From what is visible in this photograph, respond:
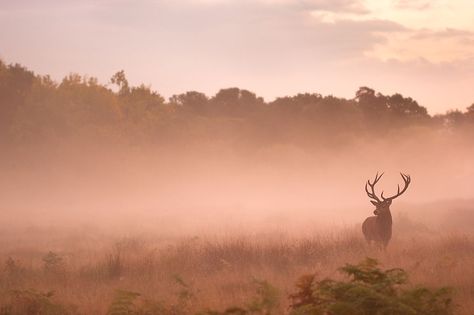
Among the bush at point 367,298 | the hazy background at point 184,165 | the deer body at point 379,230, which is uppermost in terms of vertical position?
the hazy background at point 184,165

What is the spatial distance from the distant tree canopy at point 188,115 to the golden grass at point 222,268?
2132 centimetres

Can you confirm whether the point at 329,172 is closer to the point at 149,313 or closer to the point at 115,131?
the point at 115,131

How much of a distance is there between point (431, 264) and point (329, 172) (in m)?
44.6

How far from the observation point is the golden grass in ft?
32.9

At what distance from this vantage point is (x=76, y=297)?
1024 cm

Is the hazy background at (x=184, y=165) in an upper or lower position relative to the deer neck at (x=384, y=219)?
upper

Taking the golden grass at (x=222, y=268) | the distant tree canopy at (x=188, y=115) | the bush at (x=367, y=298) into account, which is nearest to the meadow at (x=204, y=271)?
the golden grass at (x=222, y=268)

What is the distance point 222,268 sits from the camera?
12758mm

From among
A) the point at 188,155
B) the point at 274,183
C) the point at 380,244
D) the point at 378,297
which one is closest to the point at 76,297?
the point at 378,297

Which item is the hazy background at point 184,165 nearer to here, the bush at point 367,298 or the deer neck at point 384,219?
the deer neck at point 384,219

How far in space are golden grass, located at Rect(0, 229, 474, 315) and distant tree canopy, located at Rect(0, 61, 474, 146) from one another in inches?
839

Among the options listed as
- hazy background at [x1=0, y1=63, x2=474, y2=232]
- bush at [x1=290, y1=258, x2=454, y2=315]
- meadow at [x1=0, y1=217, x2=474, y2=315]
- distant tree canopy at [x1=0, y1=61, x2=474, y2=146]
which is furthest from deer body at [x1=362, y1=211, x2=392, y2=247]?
distant tree canopy at [x1=0, y1=61, x2=474, y2=146]

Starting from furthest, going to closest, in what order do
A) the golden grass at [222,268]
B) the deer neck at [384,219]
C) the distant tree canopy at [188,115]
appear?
the distant tree canopy at [188,115] → the deer neck at [384,219] → the golden grass at [222,268]

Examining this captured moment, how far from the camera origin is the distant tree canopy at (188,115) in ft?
120
